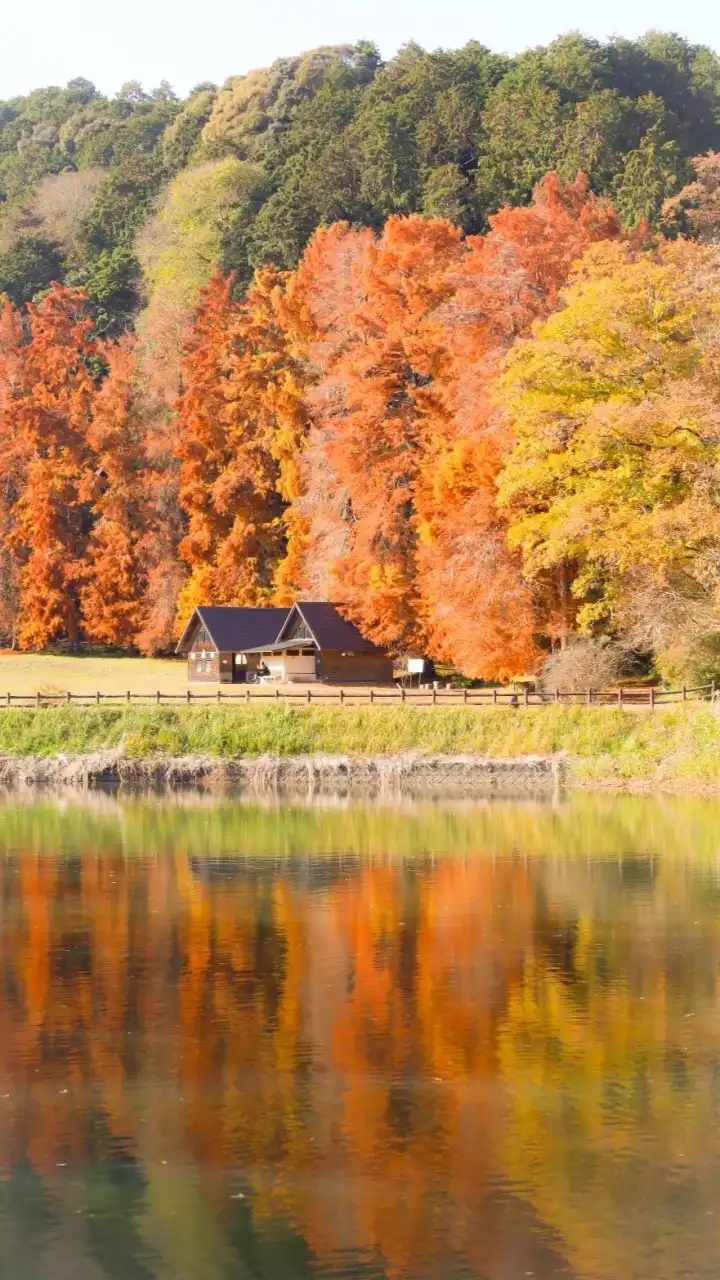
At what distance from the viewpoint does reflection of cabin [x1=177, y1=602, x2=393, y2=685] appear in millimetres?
60156

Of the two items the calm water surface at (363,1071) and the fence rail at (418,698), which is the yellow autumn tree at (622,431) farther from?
the calm water surface at (363,1071)

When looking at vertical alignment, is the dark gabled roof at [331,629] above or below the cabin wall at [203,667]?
above

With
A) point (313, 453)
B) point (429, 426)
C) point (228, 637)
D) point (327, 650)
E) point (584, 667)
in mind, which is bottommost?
point (584, 667)

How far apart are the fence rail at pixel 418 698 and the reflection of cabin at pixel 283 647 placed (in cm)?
250

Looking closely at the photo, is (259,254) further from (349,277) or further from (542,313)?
(542,313)

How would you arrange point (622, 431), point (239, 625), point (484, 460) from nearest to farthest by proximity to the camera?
point (622, 431)
point (484, 460)
point (239, 625)

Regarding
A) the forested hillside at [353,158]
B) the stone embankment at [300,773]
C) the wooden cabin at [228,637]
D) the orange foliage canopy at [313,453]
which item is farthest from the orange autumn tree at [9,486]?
the stone embankment at [300,773]

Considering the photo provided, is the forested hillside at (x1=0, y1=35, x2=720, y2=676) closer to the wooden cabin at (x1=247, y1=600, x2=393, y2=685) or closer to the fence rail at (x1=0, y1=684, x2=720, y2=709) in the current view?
the fence rail at (x1=0, y1=684, x2=720, y2=709)

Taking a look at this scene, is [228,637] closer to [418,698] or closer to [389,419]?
[389,419]

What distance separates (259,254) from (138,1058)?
84.6 metres

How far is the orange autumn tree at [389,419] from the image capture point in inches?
2270

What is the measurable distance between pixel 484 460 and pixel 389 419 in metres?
8.28

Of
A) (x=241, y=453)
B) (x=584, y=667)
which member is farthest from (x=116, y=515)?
(x=584, y=667)

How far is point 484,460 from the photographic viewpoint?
51469 millimetres
